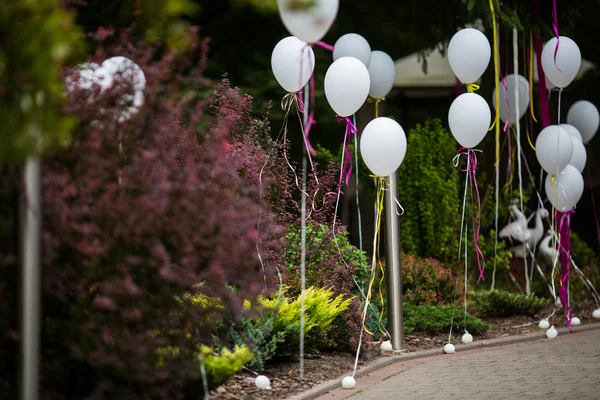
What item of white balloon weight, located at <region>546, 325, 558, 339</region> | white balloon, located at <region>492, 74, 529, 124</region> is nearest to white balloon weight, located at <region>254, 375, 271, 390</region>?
white balloon weight, located at <region>546, 325, 558, 339</region>

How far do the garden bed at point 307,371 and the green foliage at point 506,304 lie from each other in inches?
22.5

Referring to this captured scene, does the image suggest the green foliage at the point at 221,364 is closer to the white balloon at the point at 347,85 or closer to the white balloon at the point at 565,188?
the white balloon at the point at 347,85

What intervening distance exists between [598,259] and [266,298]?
25.5 ft

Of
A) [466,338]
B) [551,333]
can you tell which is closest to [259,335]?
[466,338]

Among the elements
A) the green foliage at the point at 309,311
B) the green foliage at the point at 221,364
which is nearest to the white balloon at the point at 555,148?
the green foliage at the point at 309,311

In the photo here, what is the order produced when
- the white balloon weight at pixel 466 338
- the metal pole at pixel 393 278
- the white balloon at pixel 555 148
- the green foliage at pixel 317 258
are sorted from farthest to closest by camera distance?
the white balloon at pixel 555 148, the white balloon weight at pixel 466 338, the metal pole at pixel 393 278, the green foliage at pixel 317 258

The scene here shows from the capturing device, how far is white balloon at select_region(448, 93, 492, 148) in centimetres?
823

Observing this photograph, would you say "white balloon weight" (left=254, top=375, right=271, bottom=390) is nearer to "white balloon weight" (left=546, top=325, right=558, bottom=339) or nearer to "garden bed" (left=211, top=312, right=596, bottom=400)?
"garden bed" (left=211, top=312, right=596, bottom=400)

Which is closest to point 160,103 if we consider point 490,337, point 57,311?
point 57,311

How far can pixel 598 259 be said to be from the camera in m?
13.4

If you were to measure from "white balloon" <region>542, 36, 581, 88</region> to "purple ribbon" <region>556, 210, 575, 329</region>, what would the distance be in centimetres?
159

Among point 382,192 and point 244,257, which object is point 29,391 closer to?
point 244,257

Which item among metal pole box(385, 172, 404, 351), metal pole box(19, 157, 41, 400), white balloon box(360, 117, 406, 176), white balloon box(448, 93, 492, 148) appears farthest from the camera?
metal pole box(385, 172, 404, 351)

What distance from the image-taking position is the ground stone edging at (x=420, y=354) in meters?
6.59
